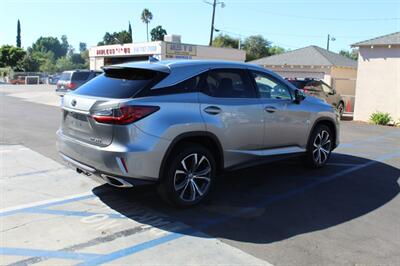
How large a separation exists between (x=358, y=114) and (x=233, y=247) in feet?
50.0

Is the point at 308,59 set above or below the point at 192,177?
above

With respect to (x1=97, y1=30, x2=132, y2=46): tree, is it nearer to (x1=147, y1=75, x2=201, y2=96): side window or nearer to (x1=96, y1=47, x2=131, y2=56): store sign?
(x1=96, y1=47, x2=131, y2=56): store sign

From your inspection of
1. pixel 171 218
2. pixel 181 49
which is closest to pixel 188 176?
pixel 171 218

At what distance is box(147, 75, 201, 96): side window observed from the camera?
4.91 m

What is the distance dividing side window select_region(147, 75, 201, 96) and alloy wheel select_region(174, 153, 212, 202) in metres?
0.82

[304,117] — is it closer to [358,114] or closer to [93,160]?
[93,160]

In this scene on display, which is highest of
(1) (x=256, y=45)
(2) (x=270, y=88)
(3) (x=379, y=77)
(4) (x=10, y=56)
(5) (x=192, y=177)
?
(1) (x=256, y=45)

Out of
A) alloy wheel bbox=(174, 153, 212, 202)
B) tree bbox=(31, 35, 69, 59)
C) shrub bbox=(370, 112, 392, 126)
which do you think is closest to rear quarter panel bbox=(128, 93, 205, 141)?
alloy wheel bbox=(174, 153, 212, 202)

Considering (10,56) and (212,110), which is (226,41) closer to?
(10,56)

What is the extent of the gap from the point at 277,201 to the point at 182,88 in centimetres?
204

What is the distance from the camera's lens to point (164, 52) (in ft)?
110

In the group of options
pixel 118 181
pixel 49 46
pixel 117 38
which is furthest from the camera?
pixel 49 46

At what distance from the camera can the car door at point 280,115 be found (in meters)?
6.16

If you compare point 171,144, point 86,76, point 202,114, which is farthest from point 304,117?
point 86,76
